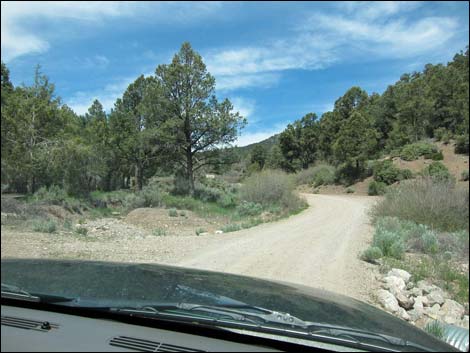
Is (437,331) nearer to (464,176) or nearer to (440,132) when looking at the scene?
(464,176)

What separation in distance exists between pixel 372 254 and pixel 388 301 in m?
3.26

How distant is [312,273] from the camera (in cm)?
923

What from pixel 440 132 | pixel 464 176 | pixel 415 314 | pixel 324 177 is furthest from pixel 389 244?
pixel 324 177

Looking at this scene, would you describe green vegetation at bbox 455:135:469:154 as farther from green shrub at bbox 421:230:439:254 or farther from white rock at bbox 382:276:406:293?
white rock at bbox 382:276:406:293

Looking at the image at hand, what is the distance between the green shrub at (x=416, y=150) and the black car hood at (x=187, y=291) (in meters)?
3.78

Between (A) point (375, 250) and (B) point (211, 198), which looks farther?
(B) point (211, 198)

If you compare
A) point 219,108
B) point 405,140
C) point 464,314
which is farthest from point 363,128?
point 464,314

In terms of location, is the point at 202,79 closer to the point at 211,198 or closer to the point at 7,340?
the point at 211,198

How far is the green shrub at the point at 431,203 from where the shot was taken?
3.14 meters

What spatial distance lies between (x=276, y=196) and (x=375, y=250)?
1875cm

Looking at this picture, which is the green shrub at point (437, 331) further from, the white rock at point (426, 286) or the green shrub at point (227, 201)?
the green shrub at point (227, 201)

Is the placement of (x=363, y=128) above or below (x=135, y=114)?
below

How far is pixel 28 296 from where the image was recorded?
237 centimetres

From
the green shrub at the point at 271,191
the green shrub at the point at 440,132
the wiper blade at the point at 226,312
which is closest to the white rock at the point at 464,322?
the green shrub at the point at 440,132
